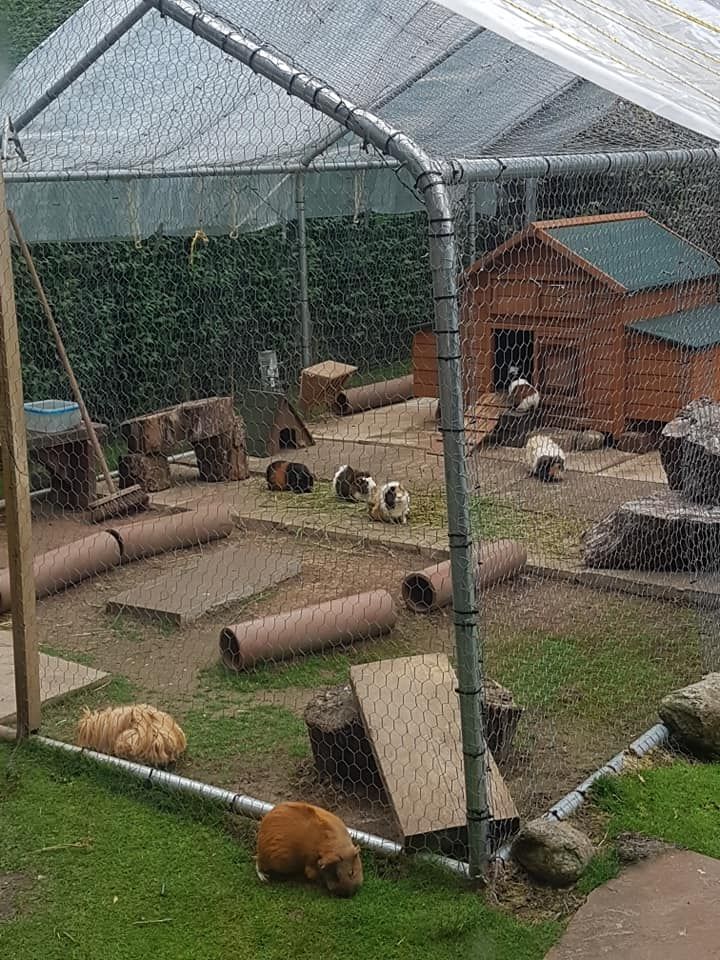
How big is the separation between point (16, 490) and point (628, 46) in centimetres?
245

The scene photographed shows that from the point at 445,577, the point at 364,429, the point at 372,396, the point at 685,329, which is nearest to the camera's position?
the point at 445,577

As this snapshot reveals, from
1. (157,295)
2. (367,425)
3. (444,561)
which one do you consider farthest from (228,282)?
(444,561)

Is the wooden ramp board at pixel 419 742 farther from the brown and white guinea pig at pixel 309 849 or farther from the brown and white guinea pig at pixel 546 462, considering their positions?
the brown and white guinea pig at pixel 546 462

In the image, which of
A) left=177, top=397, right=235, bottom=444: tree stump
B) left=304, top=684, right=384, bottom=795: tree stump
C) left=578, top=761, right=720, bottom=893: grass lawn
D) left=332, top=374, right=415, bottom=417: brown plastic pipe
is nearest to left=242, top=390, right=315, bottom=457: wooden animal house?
left=177, top=397, right=235, bottom=444: tree stump

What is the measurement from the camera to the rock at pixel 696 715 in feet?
11.7

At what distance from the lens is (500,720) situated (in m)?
3.37

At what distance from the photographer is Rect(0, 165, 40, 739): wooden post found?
3.64 m

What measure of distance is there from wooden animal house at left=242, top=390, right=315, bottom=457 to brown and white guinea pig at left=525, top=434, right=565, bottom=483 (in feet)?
5.60

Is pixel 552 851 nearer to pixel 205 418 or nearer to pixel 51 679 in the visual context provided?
pixel 51 679

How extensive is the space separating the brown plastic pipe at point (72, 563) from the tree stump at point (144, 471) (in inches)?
51.1

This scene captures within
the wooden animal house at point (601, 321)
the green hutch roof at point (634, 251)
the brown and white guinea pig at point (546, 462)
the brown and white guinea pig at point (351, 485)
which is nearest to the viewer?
the brown and white guinea pig at point (351, 485)

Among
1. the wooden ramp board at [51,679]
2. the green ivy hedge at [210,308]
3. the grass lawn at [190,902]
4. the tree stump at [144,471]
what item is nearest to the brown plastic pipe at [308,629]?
the wooden ramp board at [51,679]

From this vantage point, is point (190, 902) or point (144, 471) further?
point (144, 471)

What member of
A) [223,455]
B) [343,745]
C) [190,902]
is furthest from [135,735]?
[223,455]
